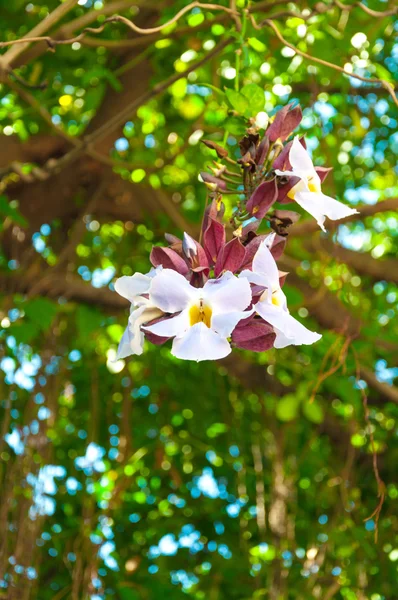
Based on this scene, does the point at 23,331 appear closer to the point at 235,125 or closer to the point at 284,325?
the point at 235,125

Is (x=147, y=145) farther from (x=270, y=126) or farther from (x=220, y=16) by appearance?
(x=270, y=126)

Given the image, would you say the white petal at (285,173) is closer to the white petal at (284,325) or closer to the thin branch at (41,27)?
the white petal at (284,325)

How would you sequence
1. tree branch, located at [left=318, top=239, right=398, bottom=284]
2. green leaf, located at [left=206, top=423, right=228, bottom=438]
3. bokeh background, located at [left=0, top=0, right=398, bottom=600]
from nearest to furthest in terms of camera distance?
1. bokeh background, located at [left=0, top=0, right=398, bottom=600]
2. tree branch, located at [left=318, top=239, right=398, bottom=284]
3. green leaf, located at [left=206, top=423, right=228, bottom=438]

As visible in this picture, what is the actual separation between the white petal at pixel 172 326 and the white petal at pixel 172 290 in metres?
0.01

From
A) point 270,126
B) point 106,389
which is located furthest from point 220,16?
point 106,389

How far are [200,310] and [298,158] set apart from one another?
191mm

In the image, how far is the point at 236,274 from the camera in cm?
61

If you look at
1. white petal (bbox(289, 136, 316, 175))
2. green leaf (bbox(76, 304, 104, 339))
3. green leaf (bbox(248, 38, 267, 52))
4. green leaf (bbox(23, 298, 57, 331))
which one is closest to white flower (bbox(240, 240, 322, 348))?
white petal (bbox(289, 136, 316, 175))

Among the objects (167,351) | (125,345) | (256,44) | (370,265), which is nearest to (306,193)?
(125,345)

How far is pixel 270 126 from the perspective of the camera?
0.69 m

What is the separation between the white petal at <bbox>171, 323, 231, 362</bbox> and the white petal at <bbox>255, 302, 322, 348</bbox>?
0.05 m

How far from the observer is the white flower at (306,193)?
2.15 ft

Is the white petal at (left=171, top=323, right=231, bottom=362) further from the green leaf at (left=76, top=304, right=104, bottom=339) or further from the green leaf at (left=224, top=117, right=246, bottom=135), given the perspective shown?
the green leaf at (left=76, top=304, right=104, bottom=339)

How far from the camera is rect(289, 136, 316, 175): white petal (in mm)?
654
